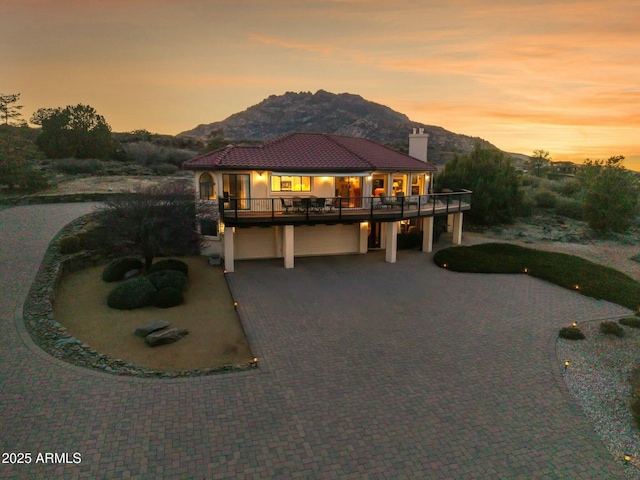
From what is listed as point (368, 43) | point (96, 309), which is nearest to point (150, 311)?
point (96, 309)

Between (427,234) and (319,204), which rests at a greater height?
(319,204)

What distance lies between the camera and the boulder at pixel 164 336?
11.8 meters

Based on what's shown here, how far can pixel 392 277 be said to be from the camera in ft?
62.7

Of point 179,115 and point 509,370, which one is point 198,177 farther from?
point 179,115

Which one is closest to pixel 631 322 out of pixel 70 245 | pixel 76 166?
pixel 70 245

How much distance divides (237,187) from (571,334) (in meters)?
16.6

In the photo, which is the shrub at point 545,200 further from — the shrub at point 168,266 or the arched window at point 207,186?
the shrub at point 168,266

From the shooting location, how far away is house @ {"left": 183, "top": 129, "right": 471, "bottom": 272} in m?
20.3

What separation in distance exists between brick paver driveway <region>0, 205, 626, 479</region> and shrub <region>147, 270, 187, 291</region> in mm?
3444

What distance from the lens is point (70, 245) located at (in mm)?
18938

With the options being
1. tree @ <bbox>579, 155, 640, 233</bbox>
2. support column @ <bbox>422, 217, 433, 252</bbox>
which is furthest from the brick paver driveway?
tree @ <bbox>579, 155, 640, 233</bbox>

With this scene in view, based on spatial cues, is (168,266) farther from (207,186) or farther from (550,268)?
(550,268)

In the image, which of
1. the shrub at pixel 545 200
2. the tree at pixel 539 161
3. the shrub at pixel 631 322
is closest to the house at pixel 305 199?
the shrub at pixel 631 322

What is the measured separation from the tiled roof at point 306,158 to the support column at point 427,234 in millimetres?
3494
